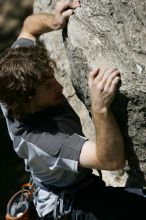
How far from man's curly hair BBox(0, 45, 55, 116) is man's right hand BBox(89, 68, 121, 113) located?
0.33 m

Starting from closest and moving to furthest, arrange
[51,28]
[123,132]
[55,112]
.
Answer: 1. [123,132]
2. [55,112]
3. [51,28]

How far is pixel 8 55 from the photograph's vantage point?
106 inches

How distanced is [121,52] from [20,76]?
1.57 feet

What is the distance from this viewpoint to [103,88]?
7.70 ft

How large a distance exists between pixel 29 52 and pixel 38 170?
61 cm

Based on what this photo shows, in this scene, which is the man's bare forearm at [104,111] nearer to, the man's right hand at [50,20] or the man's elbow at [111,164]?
the man's elbow at [111,164]

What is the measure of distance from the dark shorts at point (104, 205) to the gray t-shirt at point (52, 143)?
11cm

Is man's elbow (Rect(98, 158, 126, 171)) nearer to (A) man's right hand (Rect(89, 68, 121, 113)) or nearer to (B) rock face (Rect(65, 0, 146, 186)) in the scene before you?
(B) rock face (Rect(65, 0, 146, 186))

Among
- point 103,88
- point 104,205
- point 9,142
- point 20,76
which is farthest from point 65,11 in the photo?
point 9,142

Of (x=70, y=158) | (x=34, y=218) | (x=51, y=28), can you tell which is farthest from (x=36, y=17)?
(x=34, y=218)

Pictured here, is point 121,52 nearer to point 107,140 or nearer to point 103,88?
point 103,88

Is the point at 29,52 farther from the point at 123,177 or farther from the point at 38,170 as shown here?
the point at 123,177

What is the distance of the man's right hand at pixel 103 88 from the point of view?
2.35 meters

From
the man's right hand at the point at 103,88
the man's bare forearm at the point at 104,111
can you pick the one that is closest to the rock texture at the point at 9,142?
the man's bare forearm at the point at 104,111
